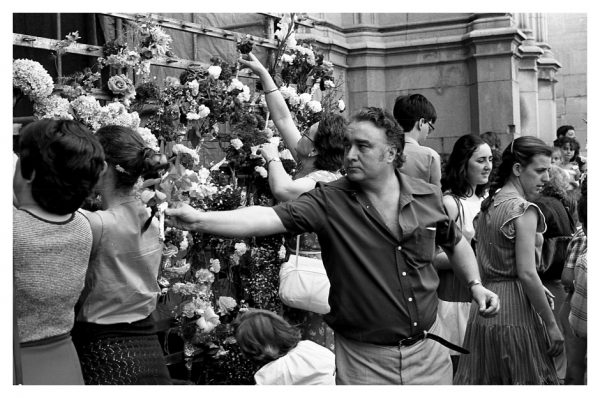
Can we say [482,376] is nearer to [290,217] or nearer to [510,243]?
[510,243]

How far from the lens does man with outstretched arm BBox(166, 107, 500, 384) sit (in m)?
3.51

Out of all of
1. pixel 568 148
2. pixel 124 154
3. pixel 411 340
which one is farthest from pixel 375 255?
pixel 568 148

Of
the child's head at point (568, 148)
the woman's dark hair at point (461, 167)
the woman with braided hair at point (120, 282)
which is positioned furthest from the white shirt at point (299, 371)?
the child's head at point (568, 148)

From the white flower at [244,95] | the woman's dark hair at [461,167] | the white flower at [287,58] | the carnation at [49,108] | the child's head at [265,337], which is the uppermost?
the white flower at [287,58]

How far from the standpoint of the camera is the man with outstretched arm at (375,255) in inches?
138

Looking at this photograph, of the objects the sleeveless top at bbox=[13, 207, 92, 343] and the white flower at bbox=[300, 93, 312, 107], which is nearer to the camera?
the sleeveless top at bbox=[13, 207, 92, 343]

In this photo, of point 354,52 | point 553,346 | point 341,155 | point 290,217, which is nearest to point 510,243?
point 553,346

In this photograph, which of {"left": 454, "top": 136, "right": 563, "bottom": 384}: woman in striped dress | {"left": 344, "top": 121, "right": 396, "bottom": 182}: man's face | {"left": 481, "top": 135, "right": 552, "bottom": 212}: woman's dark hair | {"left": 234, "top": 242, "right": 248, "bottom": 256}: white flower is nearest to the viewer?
{"left": 344, "top": 121, "right": 396, "bottom": 182}: man's face

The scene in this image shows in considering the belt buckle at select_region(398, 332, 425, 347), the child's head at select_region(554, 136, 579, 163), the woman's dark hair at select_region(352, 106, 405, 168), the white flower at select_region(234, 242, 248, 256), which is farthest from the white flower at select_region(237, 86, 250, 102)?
the child's head at select_region(554, 136, 579, 163)

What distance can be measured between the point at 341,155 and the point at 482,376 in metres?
1.55

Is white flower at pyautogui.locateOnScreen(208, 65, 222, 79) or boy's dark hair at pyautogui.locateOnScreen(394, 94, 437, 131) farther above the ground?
white flower at pyautogui.locateOnScreen(208, 65, 222, 79)

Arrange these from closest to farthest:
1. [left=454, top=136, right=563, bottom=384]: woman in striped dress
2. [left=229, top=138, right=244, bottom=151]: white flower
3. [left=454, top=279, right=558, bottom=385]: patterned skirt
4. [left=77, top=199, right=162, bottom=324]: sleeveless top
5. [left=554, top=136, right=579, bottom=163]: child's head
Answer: [left=77, top=199, right=162, bottom=324]: sleeveless top < [left=454, top=136, right=563, bottom=384]: woman in striped dress < [left=454, top=279, right=558, bottom=385]: patterned skirt < [left=229, top=138, right=244, bottom=151]: white flower < [left=554, top=136, right=579, bottom=163]: child's head

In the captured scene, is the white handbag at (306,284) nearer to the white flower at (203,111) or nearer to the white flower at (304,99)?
the white flower at (203,111)

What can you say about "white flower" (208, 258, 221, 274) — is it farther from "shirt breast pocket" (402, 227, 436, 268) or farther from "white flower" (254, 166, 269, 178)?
"shirt breast pocket" (402, 227, 436, 268)
